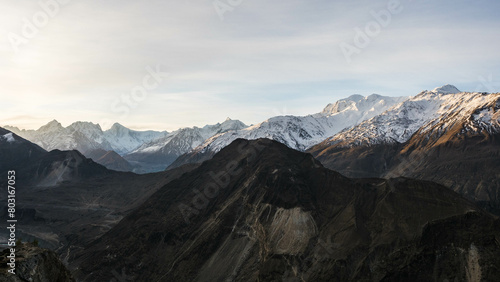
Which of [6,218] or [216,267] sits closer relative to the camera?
[216,267]

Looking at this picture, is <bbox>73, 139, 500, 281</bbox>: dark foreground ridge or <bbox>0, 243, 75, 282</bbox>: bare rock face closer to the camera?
<bbox>0, 243, 75, 282</bbox>: bare rock face

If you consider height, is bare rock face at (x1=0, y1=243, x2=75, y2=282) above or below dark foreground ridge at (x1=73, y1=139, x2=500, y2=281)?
above

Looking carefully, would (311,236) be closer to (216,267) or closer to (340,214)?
(340,214)

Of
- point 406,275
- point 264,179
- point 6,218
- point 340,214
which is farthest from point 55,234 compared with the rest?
point 406,275

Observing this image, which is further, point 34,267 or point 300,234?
point 300,234

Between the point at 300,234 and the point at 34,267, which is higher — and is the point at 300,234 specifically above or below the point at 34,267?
below
